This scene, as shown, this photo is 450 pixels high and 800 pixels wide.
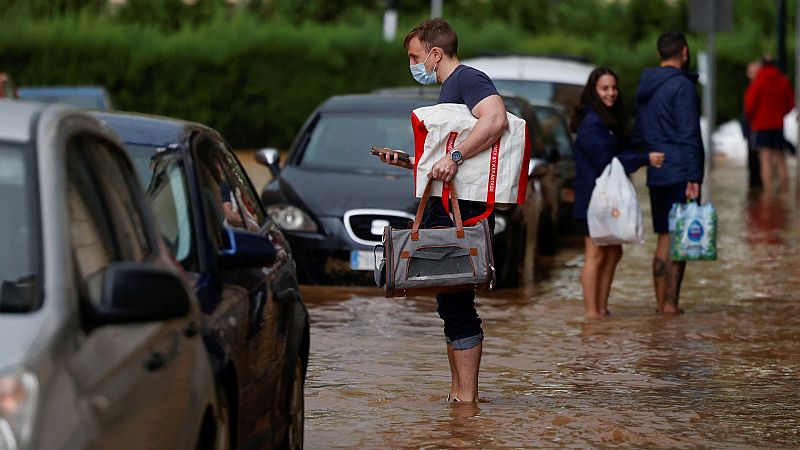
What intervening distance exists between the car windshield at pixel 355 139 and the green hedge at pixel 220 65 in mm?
22420

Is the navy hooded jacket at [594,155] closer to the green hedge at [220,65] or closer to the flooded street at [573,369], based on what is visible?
the flooded street at [573,369]

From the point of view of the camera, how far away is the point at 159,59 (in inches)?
1522

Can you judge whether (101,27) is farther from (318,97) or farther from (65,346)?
(65,346)

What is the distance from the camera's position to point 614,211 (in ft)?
40.8

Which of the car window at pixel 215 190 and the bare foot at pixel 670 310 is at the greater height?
the car window at pixel 215 190

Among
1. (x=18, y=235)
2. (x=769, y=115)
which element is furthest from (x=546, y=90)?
(x=18, y=235)

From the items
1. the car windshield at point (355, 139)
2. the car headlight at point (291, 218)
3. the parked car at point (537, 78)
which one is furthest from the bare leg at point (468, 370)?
the parked car at point (537, 78)

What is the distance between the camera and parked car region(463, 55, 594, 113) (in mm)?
23047

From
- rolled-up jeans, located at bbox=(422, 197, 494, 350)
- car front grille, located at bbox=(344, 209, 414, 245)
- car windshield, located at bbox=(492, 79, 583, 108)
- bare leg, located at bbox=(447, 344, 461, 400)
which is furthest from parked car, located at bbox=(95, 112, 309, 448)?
car windshield, located at bbox=(492, 79, 583, 108)

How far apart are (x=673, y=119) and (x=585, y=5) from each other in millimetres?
38422

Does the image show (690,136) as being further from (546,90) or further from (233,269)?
(546,90)

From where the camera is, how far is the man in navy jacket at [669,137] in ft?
41.7

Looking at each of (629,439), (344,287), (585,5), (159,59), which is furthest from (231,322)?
(585,5)

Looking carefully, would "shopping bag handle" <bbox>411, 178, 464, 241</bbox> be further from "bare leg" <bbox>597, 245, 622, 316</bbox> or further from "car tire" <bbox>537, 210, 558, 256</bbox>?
"car tire" <bbox>537, 210, 558, 256</bbox>
